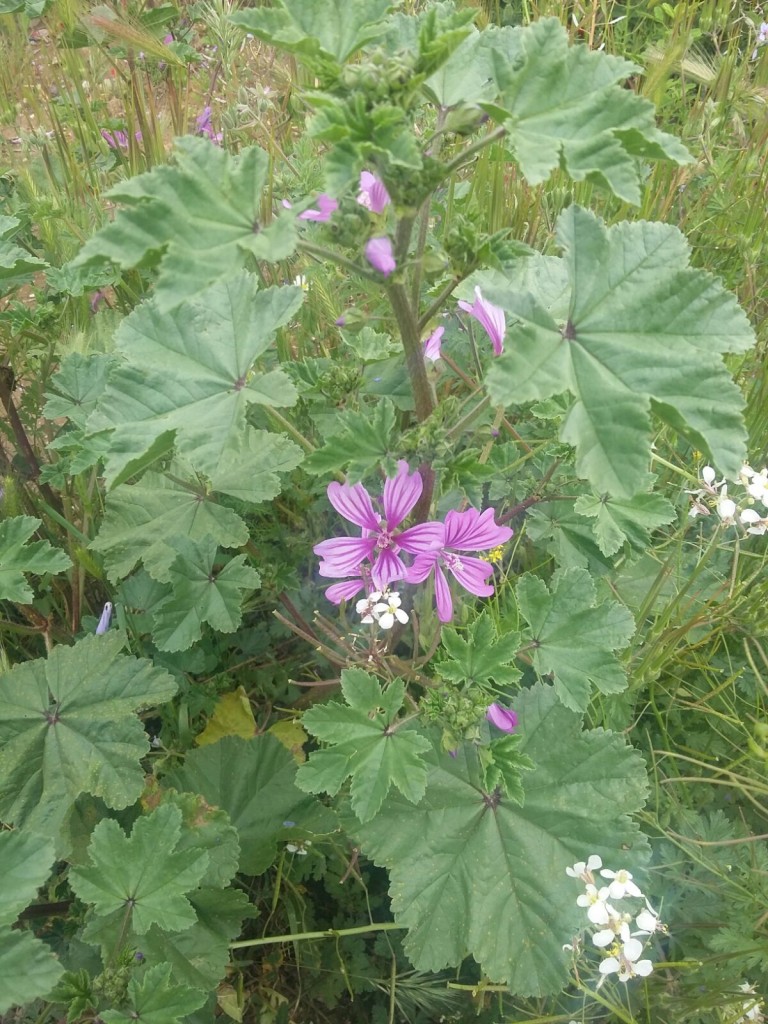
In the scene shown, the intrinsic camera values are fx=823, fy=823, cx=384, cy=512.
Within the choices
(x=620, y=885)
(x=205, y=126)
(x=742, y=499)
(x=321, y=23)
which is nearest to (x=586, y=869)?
(x=620, y=885)

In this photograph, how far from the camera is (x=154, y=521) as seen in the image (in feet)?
5.10

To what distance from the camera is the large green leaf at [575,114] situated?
0.87 metres

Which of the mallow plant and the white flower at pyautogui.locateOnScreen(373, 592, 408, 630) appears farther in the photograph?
the white flower at pyautogui.locateOnScreen(373, 592, 408, 630)

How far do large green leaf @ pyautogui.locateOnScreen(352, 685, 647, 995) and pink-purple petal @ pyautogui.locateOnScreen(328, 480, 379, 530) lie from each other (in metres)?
0.42

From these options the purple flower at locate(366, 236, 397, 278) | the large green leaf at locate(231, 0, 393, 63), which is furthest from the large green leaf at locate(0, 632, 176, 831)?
the large green leaf at locate(231, 0, 393, 63)

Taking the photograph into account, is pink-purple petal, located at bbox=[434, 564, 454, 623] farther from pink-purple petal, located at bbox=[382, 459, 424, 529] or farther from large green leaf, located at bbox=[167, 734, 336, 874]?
large green leaf, located at bbox=[167, 734, 336, 874]

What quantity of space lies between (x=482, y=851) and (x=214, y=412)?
0.81 meters

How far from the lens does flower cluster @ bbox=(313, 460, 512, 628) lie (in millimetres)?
1215

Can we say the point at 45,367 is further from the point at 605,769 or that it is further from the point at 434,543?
the point at 605,769

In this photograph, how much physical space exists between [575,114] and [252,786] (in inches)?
49.3

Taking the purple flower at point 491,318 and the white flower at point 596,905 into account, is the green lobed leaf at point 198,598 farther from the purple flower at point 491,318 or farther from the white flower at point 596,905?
the white flower at point 596,905

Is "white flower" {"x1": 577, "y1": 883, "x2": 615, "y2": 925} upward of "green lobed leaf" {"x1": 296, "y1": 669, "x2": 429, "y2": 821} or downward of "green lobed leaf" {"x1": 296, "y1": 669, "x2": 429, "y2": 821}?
downward

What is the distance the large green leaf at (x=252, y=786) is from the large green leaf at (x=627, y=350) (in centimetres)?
92

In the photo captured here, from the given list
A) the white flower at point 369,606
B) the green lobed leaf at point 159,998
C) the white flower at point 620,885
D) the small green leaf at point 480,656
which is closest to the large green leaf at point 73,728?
the green lobed leaf at point 159,998
